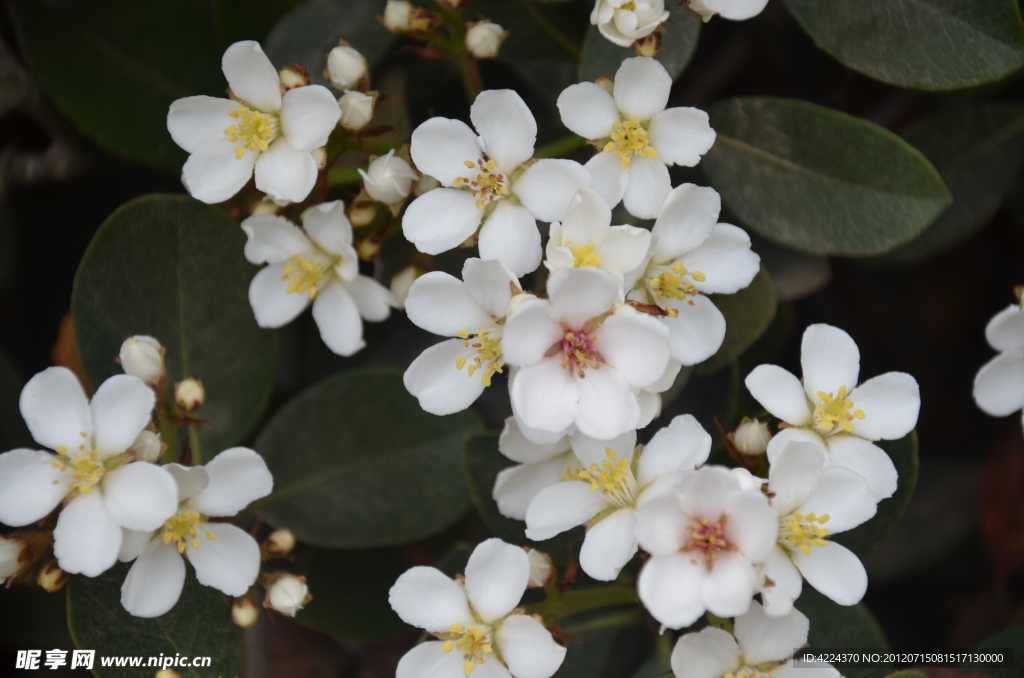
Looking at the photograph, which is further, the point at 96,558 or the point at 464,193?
the point at 464,193

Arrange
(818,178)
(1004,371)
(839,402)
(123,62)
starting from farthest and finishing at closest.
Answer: (123,62)
(818,178)
(1004,371)
(839,402)

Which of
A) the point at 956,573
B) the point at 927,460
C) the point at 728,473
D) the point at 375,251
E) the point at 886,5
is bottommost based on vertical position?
the point at 956,573

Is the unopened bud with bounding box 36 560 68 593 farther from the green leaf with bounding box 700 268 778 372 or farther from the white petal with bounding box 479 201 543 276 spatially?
the green leaf with bounding box 700 268 778 372

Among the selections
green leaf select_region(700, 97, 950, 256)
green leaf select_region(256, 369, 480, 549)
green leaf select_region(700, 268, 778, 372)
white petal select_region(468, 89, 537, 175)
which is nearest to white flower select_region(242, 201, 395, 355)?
green leaf select_region(256, 369, 480, 549)

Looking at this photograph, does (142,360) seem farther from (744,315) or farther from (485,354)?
(744,315)

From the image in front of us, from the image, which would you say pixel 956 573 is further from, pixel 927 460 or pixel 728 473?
pixel 728 473

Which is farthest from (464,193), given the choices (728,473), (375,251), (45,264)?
(45,264)

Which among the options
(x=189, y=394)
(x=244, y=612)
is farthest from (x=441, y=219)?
(x=244, y=612)
